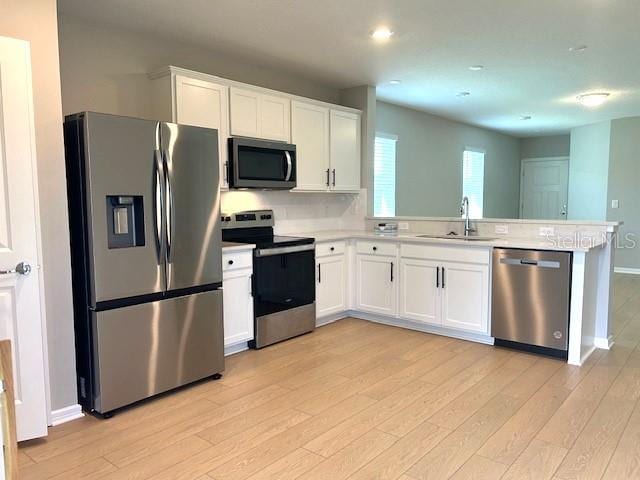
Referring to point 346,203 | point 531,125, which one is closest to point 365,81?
point 346,203

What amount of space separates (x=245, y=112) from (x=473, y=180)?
571 centimetres

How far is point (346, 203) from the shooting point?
551 centimetres

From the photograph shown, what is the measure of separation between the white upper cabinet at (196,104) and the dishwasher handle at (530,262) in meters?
2.33

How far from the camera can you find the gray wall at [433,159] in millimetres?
6629

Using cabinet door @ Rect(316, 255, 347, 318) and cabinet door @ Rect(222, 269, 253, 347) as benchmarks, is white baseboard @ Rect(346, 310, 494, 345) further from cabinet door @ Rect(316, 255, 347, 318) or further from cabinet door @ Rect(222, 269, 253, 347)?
cabinet door @ Rect(222, 269, 253, 347)

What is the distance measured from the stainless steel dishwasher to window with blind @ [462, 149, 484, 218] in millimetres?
4593

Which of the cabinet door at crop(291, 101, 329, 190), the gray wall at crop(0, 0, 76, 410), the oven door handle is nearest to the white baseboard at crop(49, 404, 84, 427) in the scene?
the gray wall at crop(0, 0, 76, 410)

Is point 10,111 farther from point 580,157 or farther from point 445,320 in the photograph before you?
point 580,157

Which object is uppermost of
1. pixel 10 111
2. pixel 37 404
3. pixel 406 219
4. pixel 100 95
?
pixel 100 95

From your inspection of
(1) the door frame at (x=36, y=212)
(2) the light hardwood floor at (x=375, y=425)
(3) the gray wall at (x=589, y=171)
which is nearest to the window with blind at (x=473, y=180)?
(3) the gray wall at (x=589, y=171)

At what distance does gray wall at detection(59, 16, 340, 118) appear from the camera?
3281mm

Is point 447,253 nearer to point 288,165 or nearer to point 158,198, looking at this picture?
point 288,165

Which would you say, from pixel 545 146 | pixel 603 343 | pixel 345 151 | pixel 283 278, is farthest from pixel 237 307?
pixel 545 146

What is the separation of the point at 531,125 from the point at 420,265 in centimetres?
553
